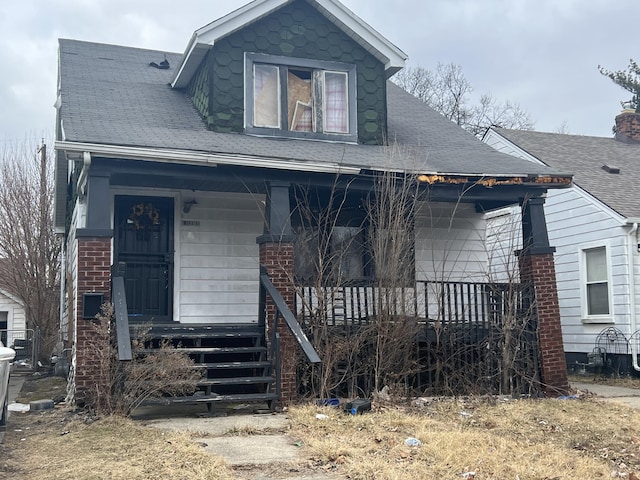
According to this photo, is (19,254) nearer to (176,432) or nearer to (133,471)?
(176,432)

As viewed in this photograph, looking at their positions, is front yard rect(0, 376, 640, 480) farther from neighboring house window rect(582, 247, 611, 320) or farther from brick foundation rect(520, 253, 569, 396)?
neighboring house window rect(582, 247, 611, 320)

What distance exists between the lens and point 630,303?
13516mm

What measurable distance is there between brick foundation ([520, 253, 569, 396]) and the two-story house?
2 cm

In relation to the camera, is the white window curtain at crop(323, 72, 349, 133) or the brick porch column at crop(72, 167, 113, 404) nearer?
the brick porch column at crop(72, 167, 113, 404)

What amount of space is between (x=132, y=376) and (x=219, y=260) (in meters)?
3.58

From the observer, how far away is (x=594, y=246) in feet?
46.9

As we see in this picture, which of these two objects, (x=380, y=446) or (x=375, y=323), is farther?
(x=375, y=323)

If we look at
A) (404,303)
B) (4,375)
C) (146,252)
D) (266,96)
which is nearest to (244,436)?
(4,375)

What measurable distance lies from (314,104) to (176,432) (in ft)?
21.2

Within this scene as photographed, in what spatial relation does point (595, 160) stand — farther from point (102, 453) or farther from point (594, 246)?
point (102, 453)

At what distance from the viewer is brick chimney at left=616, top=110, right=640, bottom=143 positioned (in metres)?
19.5

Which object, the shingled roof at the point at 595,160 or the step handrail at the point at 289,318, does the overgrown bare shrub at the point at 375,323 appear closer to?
the step handrail at the point at 289,318

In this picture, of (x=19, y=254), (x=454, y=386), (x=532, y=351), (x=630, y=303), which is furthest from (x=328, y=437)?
(x=19, y=254)

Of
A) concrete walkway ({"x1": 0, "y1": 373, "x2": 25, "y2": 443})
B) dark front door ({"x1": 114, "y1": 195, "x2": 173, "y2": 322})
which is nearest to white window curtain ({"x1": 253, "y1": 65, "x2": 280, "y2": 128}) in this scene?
dark front door ({"x1": 114, "y1": 195, "x2": 173, "y2": 322})
